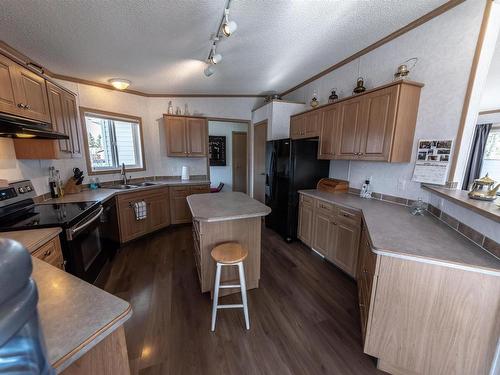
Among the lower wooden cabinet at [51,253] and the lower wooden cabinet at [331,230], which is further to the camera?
the lower wooden cabinet at [331,230]

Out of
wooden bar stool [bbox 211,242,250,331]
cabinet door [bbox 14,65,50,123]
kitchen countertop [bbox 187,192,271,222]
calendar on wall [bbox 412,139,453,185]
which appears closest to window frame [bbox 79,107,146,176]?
cabinet door [bbox 14,65,50,123]

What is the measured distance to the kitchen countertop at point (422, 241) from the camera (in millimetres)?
1148

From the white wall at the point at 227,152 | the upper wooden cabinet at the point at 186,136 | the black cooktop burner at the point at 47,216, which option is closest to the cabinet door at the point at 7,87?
the black cooktop burner at the point at 47,216

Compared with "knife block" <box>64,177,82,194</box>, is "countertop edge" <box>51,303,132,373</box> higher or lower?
lower

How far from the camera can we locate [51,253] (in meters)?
1.51

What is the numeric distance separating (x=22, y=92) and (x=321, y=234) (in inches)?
132

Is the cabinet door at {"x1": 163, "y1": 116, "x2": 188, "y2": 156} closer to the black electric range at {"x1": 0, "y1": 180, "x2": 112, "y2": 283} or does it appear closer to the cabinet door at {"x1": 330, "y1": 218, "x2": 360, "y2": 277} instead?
the black electric range at {"x1": 0, "y1": 180, "x2": 112, "y2": 283}

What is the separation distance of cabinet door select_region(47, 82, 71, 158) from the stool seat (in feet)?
7.04

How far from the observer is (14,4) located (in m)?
1.55

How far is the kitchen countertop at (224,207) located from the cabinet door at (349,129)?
1.35 m

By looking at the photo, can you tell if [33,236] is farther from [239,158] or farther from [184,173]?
[239,158]

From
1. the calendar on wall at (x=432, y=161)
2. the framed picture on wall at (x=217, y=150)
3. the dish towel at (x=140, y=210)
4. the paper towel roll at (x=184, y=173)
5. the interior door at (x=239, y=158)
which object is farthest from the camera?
the interior door at (x=239, y=158)

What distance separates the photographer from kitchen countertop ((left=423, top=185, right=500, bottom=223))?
45.3 inches

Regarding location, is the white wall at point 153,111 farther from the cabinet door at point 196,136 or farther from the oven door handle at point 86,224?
the oven door handle at point 86,224
